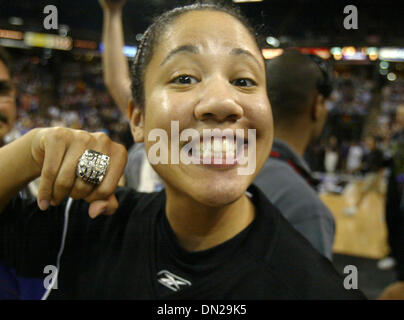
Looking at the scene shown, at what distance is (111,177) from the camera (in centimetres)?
57

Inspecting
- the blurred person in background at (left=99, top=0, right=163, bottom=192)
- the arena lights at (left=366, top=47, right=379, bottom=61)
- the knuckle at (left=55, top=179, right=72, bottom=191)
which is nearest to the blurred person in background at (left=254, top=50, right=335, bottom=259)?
the arena lights at (left=366, top=47, right=379, bottom=61)

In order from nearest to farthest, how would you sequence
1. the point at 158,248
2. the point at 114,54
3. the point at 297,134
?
the point at 158,248
the point at 114,54
the point at 297,134

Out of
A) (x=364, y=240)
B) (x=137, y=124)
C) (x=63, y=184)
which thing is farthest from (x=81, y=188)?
(x=364, y=240)

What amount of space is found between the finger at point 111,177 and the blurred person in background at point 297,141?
37cm

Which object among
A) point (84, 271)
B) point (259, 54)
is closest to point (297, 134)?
point (259, 54)

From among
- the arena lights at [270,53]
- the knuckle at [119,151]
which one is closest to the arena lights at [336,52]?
the arena lights at [270,53]

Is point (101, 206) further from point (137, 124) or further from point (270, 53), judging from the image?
point (270, 53)

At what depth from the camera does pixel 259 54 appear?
61 cm

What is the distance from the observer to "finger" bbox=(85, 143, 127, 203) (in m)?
0.57

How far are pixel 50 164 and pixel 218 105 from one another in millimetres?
283

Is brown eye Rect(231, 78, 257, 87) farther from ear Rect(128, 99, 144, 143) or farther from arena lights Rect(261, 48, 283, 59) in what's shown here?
ear Rect(128, 99, 144, 143)

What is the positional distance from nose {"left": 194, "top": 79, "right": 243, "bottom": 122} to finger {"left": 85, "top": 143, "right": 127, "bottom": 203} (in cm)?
16
